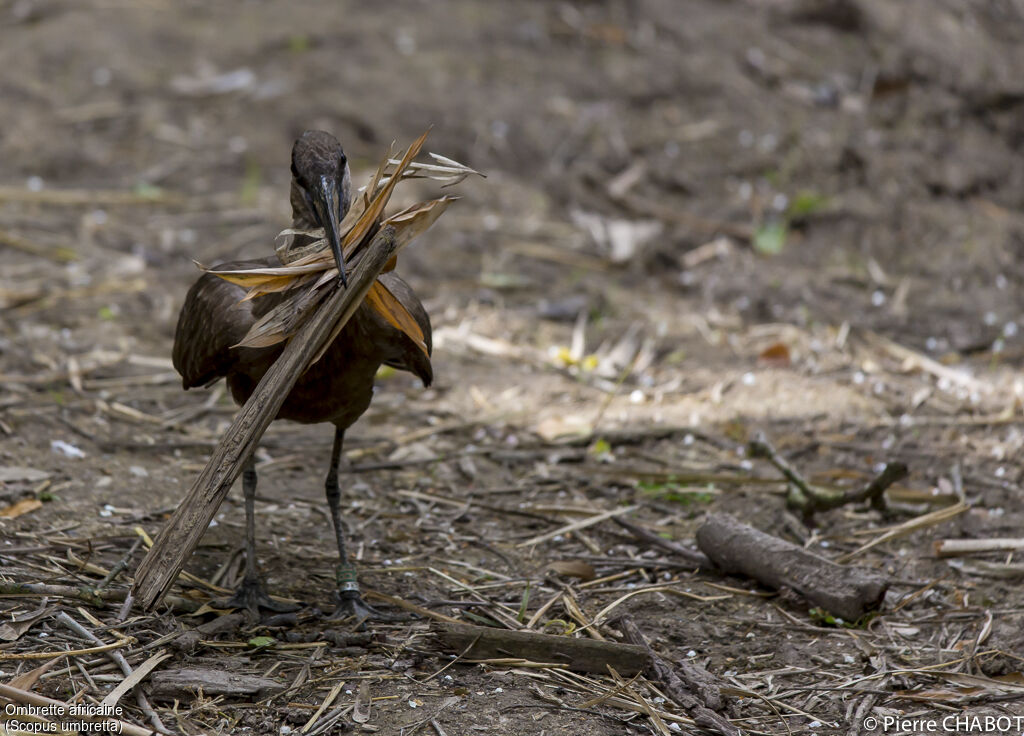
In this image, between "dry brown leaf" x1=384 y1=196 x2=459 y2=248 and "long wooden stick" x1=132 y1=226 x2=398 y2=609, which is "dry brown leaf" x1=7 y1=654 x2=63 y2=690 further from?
"dry brown leaf" x1=384 y1=196 x2=459 y2=248

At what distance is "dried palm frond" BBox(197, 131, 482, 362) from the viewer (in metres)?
3.36

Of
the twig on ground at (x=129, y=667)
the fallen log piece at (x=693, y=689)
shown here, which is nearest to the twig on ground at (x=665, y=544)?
the fallen log piece at (x=693, y=689)

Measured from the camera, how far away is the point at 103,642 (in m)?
3.32

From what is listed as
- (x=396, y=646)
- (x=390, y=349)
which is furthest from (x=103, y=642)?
(x=390, y=349)

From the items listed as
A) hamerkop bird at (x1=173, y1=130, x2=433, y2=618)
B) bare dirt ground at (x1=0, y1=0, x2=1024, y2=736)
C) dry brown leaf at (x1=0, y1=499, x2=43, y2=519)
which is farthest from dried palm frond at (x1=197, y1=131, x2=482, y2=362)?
dry brown leaf at (x1=0, y1=499, x2=43, y2=519)

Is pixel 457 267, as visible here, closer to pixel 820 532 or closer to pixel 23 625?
pixel 820 532

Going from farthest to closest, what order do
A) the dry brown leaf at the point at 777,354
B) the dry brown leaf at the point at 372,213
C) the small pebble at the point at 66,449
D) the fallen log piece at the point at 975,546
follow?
1. the dry brown leaf at the point at 777,354
2. the small pebble at the point at 66,449
3. the fallen log piece at the point at 975,546
4. the dry brown leaf at the point at 372,213

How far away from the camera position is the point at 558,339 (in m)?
6.37

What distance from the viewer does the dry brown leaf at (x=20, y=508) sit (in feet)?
13.3

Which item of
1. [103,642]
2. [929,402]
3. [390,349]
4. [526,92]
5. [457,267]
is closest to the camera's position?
[103,642]

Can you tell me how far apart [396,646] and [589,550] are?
1.11m

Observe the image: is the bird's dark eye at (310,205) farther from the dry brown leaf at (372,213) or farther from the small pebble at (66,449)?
the small pebble at (66,449)

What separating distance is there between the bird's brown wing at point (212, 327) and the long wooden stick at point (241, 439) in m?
0.43

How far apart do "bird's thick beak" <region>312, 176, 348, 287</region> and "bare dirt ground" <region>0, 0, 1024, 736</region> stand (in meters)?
1.31
